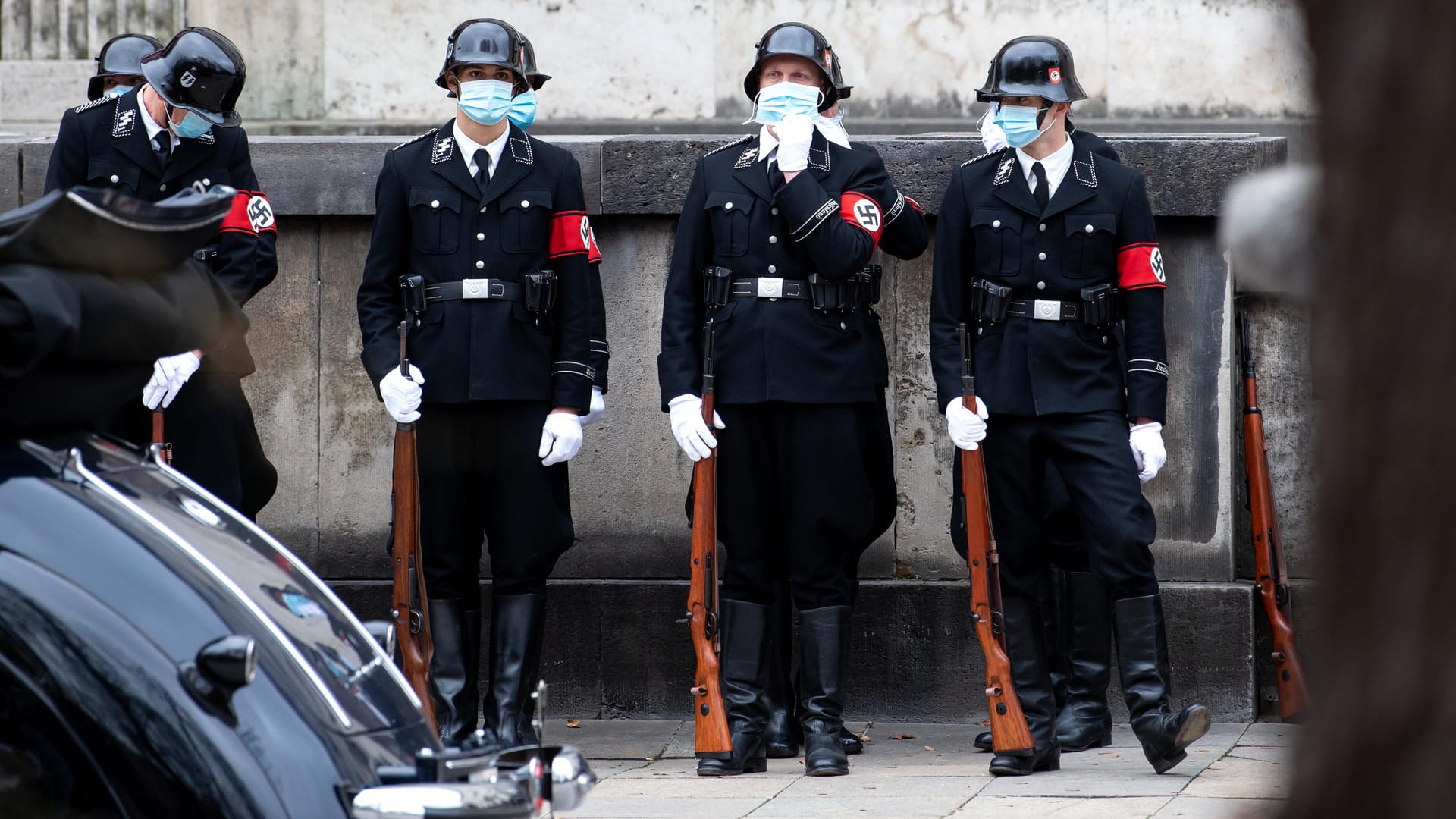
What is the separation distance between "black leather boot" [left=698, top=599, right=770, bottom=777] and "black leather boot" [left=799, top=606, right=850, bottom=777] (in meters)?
0.13

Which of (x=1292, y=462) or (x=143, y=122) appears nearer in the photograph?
(x=143, y=122)

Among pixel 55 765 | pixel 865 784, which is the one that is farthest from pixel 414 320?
pixel 55 765

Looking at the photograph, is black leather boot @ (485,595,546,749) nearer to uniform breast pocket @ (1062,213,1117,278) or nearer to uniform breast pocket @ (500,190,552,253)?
uniform breast pocket @ (500,190,552,253)

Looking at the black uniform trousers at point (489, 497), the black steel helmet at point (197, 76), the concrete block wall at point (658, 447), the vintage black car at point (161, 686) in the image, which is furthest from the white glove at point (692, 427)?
the vintage black car at point (161, 686)

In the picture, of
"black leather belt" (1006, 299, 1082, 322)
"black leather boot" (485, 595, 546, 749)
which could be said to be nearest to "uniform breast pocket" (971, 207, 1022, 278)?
"black leather belt" (1006, 299, 1082, 322)

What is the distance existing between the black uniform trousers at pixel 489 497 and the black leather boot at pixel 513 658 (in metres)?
0.05

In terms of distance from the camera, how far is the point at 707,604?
5.61 m

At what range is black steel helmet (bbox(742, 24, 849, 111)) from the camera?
5.77 meters

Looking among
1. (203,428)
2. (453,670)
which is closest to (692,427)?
(453,670)

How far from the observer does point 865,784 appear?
5391mm

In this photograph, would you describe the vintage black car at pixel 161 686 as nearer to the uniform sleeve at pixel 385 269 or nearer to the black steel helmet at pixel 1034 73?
the uniform sleeve at pixel 385 269

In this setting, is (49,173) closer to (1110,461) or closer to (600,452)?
(600,452)

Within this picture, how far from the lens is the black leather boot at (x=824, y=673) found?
18.3 ft

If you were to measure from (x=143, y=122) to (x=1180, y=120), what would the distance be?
4.82m
